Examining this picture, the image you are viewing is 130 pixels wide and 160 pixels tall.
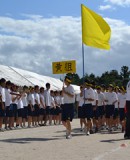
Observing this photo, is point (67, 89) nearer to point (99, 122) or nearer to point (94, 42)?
point (94, 42)

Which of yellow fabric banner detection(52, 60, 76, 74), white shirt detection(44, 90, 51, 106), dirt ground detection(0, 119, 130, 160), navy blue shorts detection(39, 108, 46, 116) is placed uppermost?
yellow fabric banner detection(52, 60, 76, 74)

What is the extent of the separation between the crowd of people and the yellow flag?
1.44 m

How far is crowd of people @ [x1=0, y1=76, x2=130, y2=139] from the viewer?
14.6 m

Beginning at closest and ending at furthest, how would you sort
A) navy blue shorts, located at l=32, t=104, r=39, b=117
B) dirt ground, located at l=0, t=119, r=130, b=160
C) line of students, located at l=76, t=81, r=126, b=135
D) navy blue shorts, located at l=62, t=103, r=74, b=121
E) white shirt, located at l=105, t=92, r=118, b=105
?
dirt ground, located at l=0, t=119, r=130, b=160, navy blue shorts, located at l=62, t=103, r=74, b=121, line of students, located at l=76, t=81, r=126, b=135, white shirt, located at l=105, t=92, r=118, b=105, navy blue shorts, located at l=32, t=104, r=39, b=117

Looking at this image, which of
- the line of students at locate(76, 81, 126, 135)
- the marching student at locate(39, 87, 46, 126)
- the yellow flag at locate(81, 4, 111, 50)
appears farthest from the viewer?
the marching student at locate(39, 87, 46, 126)

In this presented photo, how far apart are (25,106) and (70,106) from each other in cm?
721

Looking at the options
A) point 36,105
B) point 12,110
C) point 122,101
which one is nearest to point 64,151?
point 122,101

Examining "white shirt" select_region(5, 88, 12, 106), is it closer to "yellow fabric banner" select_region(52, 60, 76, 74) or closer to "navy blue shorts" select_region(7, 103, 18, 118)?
"navy blue shorts" select_region(7, 103, 18, 118)

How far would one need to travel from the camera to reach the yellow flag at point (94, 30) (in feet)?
52.2

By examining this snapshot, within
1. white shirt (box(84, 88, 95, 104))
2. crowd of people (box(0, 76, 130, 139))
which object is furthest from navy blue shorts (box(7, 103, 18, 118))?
white shirt (box(84, 88, 95, 104))

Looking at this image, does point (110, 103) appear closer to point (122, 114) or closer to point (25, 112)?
point (122, 114)

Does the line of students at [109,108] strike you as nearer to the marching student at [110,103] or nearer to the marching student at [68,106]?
the marching student at [110,103]

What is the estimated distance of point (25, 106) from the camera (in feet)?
A: 70.2

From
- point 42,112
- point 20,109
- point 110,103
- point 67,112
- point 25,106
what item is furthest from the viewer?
point 42,112
